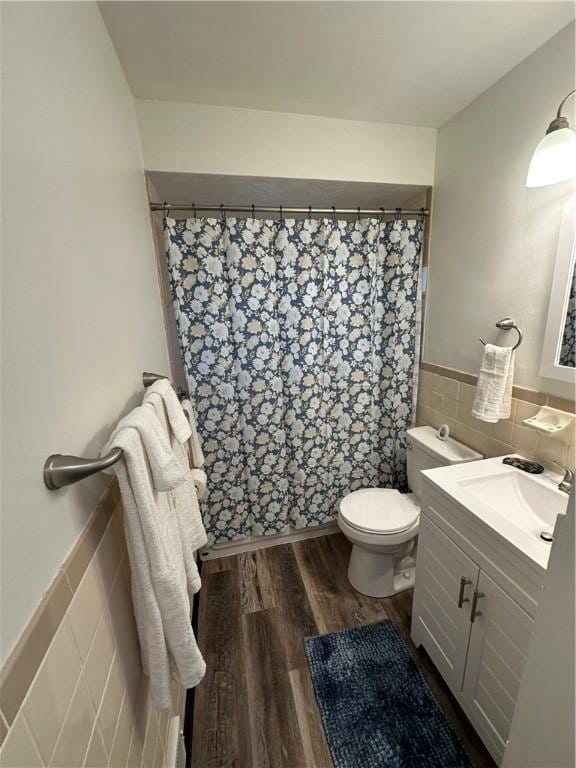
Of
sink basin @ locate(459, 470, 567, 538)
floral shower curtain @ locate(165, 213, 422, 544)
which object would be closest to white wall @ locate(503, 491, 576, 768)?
sink basin @ locate(459, 470, 567, 538)

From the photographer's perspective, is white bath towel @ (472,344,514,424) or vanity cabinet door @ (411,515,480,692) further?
white bath towel @ (472,344,514,424)

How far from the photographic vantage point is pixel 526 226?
3.93 ft

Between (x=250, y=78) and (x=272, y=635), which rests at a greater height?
(x=250, y=78)

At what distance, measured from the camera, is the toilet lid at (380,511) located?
59.1 inches

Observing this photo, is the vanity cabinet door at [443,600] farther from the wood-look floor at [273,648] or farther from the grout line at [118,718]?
the grout line at [118,718]

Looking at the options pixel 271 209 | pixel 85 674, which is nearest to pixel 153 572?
pixel 85 674

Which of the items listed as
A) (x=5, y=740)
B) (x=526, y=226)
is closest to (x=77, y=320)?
(x=5, y=740)

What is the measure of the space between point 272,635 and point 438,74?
2.55 metres

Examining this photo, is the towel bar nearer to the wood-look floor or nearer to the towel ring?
the wood-look floor

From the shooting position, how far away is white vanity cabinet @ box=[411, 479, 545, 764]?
87 centimetres

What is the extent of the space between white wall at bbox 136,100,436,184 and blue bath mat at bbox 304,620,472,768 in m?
2.24

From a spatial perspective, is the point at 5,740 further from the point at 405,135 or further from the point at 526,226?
the point at 405,135

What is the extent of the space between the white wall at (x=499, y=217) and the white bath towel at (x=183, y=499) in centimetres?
138

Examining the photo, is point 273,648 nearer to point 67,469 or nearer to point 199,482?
point 199,482
